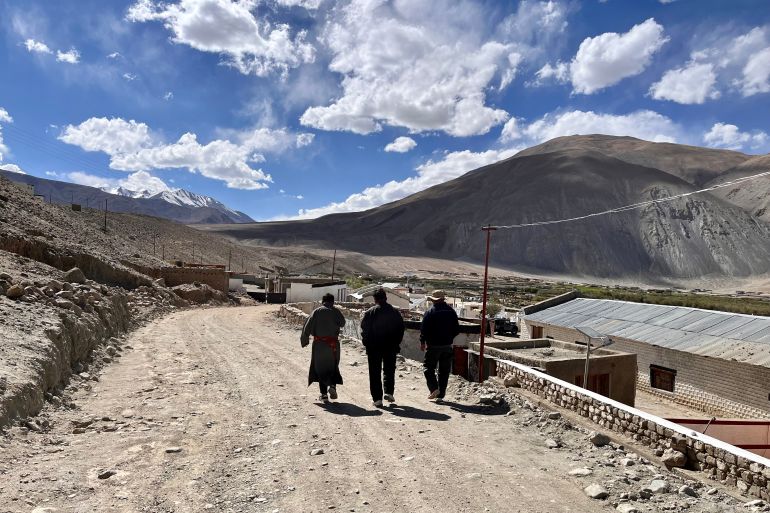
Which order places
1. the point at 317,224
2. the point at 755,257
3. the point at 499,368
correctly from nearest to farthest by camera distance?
the point at 499,368 < the point at 755,257 < the point at 317,224

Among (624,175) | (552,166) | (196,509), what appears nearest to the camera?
(196,509)

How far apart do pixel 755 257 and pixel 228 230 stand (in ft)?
515

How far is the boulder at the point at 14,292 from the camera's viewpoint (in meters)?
10.0

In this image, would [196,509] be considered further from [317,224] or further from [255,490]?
[317,224]

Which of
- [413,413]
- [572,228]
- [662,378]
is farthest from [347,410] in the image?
[572,228]

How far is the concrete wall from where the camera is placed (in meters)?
17.5

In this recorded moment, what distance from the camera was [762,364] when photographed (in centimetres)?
1736

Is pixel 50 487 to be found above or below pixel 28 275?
below

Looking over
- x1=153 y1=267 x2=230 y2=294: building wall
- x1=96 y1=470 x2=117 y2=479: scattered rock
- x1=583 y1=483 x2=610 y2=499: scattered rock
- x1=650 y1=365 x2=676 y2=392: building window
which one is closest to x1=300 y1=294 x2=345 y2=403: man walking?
x1=96 y1=470 x2=117 y2=479: scattered rock

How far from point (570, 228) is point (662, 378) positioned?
125987 mm

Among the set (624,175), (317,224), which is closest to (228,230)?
(317,224)

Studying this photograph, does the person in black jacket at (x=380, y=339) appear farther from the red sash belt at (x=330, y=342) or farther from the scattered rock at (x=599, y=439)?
the scattered rock at (x=599, y=439)

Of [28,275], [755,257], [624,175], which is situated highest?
[624,175]

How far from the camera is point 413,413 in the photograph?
7.79 m
